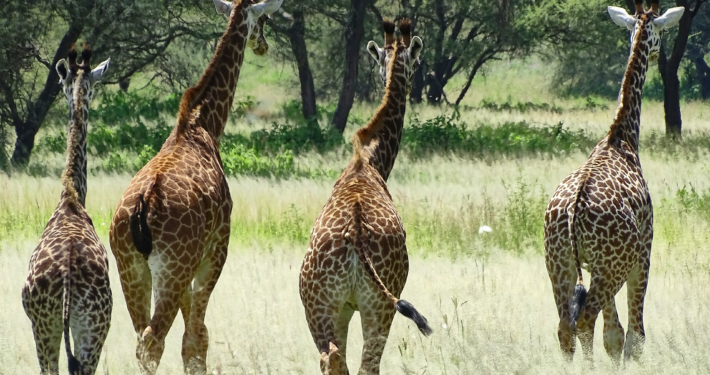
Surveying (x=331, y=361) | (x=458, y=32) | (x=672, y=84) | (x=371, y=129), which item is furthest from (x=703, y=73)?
(x=331, y=361)

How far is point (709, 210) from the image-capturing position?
1254 centimetres

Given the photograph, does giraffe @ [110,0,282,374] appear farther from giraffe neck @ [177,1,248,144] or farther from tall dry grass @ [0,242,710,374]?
tall dry grass @ [0,242,710,374]

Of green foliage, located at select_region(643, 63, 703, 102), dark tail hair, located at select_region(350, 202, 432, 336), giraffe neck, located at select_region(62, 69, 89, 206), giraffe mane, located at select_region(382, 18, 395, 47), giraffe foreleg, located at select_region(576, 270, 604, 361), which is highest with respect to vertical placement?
giraffe mane, located at select_region(382, 18, 395, 47)

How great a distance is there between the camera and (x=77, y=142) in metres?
7.10

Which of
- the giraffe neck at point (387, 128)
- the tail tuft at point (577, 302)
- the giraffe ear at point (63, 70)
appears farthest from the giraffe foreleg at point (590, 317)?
the giraffe ear at point (63, 70)

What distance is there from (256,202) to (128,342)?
19.4 feet

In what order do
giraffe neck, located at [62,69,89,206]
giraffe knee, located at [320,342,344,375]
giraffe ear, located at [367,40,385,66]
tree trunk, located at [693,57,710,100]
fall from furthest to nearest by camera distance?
tree trunk, located at [693,57,710,100] < giraffe ear, located at [367,40,385,66] < giraffe neck, located at [62,69,89,206] < giraffe knee, located at [320,342,344,375]

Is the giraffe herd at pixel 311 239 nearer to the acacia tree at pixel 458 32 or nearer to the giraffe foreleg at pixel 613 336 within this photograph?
the giraffe foreleg at pixel 613 336

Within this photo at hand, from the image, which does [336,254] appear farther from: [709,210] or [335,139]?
[335,139]

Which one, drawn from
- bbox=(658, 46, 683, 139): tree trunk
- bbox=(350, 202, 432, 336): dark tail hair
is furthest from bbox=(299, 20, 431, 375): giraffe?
bbox=(658, 46, 683, 139): tree trunk

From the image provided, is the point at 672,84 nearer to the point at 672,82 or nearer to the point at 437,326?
the point at 672,82

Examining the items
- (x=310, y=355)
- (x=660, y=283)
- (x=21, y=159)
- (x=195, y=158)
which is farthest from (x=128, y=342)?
(x=21, y=159)

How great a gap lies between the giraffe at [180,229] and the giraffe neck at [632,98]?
3.21m

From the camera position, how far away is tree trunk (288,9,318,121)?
77.4ft
